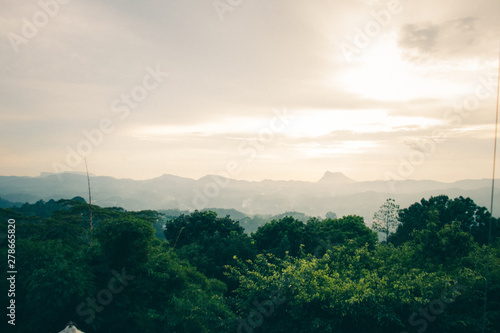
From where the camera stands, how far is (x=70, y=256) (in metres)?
7.91

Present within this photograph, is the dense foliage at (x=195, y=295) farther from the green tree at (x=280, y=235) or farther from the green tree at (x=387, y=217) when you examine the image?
the green tree at (x=387, y=217)

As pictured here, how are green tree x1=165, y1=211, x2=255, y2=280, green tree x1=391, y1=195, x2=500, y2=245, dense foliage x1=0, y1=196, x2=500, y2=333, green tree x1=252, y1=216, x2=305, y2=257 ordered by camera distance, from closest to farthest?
1. dense foliage x1=0, y1=196, x2=500, y2=333
2. green tree x1=165, y1=211, x2=255, y2=280
3. green tree x1=252, y1=216, x2=305, y2=257
4. green tree x1=391, y1=195, x2=500, y2=245

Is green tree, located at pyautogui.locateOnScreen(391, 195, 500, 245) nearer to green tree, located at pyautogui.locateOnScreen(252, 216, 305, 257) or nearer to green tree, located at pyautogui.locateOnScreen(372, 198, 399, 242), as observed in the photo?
green tree, located at pyautogui.locateOnScreen(372, 198, 399, 242)

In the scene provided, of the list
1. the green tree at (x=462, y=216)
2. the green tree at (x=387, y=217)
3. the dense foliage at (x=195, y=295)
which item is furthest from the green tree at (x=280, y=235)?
the green tree at (x=387, y=217)

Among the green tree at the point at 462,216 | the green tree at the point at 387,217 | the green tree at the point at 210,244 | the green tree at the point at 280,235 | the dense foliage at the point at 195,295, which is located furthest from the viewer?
the green tree at the point at 387,217

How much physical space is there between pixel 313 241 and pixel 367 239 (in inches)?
185

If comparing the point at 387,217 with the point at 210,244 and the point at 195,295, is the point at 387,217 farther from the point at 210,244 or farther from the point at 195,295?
the point at 195,295

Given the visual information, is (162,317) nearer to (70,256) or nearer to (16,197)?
(70,256)

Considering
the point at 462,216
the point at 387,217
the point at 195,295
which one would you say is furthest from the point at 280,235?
the point at 387,217

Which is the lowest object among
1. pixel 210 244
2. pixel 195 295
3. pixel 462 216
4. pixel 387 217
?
pixel 210 244

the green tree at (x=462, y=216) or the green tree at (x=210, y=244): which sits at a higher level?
the green tree at (x=462, y=216)

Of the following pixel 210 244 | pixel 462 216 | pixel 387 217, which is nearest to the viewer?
pixel 210 244

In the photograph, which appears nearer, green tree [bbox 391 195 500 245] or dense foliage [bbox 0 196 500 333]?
dense foliage [bbox 0 196 500 333]

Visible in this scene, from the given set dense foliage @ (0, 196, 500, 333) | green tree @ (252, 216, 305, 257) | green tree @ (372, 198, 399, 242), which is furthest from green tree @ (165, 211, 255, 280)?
green tree @ (372, 198, 399, 242)
